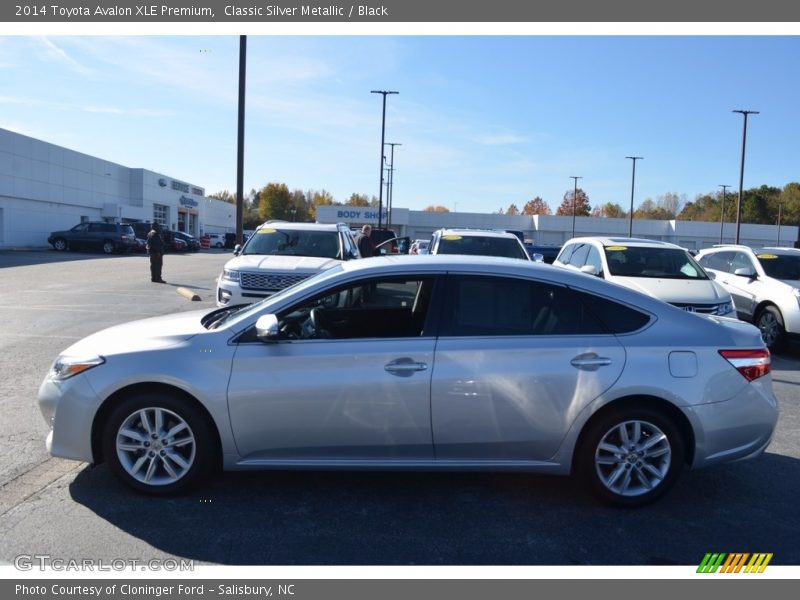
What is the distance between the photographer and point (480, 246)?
41.9 ft

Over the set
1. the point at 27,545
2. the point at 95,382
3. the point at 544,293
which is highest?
the point at 544,293

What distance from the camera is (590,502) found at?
15.1 ft

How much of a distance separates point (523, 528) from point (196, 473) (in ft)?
7.03

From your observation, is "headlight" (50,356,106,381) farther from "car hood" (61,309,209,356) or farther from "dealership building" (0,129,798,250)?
"dealership building" (0,129,798,250)

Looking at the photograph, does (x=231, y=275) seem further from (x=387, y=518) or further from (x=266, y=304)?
(x=387, y=518)

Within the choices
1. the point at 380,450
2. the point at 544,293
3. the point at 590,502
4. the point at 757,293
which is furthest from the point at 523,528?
the point at 757,293

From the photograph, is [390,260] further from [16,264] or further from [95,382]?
[16,264]

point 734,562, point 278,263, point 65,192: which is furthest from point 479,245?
point 65,192

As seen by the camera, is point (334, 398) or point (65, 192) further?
point (65, 192)

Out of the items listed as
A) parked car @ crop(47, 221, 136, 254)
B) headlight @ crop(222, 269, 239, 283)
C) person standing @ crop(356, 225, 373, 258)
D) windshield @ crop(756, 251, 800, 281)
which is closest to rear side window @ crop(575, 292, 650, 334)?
headlight @ crop(222, 269, 239, 283)

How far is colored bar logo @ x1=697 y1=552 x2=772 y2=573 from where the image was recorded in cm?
378

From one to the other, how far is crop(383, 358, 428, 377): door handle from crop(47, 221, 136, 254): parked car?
3811cm

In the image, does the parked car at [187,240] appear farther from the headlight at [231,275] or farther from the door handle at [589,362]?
the door handle at [589,362]

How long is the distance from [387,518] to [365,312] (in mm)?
1604
